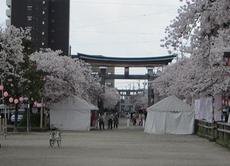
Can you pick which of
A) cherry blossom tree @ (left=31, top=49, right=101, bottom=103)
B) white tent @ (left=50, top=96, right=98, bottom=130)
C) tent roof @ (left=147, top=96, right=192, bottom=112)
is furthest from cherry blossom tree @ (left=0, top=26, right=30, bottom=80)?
white tent @ (left=50, top=96, right=98, bottom=130)

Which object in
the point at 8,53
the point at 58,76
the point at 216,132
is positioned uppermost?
the point at 58,76

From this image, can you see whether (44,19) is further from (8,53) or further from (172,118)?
(8,53)

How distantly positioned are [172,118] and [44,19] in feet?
269

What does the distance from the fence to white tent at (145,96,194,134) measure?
376 cm

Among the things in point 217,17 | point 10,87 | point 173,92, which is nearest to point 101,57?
point 173,92

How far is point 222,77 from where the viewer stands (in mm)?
37125

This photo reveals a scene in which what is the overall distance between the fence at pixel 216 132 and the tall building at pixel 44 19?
8328 cm

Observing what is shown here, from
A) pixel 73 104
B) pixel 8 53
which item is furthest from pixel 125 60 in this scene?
pixel 8 53

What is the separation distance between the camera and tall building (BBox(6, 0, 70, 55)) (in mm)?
128375

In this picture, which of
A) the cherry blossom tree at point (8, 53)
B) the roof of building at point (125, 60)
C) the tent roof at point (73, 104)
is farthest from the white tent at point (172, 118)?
the roof of building at point (125, 60)

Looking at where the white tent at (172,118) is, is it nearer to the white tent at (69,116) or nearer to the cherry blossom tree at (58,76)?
the white tent at (69,116)

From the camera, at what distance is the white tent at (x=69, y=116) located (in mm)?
60094

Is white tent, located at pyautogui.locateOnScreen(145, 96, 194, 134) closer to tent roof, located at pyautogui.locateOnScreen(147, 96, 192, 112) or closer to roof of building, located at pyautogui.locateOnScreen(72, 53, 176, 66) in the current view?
tent roof, located at pyautogui.locateOnScreen(147, 96, 192, 112)

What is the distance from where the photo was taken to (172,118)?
177ft
